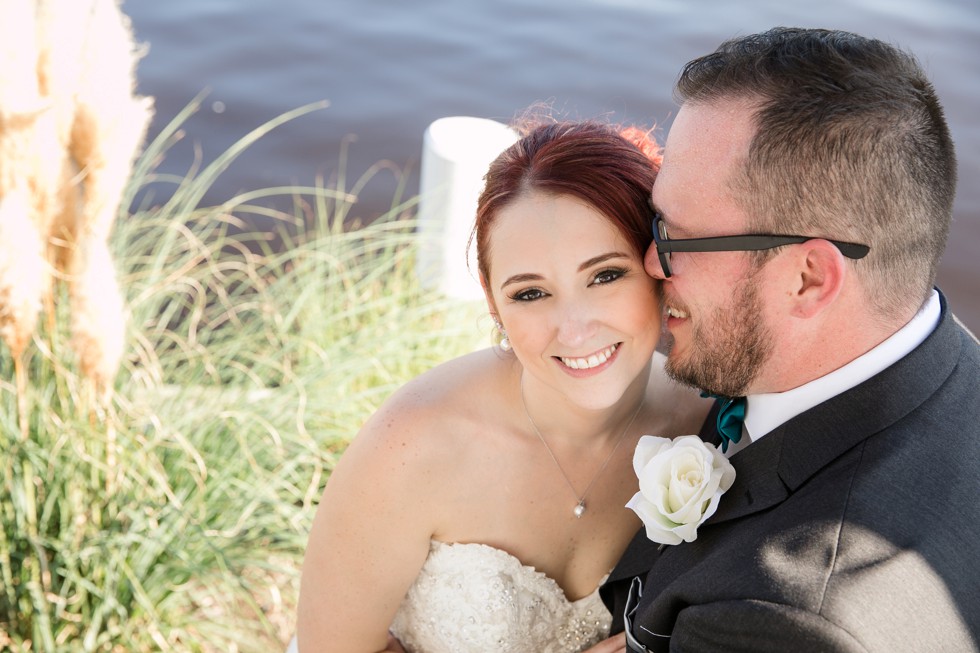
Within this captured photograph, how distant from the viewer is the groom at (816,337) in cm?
175

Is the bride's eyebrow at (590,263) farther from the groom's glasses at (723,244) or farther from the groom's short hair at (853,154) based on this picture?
the groom's short hair at (853,154)

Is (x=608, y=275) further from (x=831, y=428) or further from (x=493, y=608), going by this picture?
(x=493, y=608)

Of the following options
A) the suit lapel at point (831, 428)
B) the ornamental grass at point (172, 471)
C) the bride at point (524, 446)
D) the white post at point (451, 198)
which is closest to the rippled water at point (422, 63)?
the white post at point (451, 198)

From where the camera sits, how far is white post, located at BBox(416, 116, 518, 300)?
4422 millimetres

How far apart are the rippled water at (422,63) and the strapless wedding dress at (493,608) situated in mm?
4268

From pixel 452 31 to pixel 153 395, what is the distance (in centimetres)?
545

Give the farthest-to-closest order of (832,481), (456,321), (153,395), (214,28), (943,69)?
(214,28) → (943,69) → (456,321) → (153,395) → (832,481)

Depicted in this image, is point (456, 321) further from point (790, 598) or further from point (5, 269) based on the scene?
point (790, 598)

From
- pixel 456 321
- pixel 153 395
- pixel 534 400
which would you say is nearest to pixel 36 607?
pixel 153 395

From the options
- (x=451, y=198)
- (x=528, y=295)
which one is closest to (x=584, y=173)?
(x=528, y=295)

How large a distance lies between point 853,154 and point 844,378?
17.0 inches

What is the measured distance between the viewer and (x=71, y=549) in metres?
3.10

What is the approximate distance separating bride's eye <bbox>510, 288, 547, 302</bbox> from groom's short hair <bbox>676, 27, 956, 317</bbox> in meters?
0.50

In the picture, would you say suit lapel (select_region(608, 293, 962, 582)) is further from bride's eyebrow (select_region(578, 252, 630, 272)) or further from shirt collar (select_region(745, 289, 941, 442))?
bride's eyebrow (select_region(578, 252, 630, 272))
